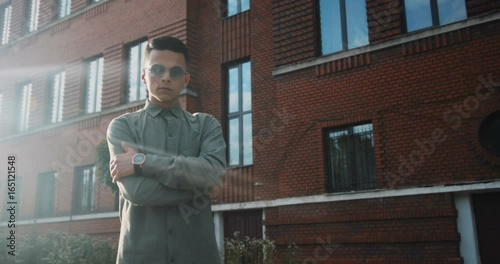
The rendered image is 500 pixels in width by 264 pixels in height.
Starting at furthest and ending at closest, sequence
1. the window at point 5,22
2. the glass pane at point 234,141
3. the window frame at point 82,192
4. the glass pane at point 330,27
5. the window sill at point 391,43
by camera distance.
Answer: the window at point 5,22
the window frame at point 82,192
the glass pane at point 234,141
the glass pane at point 330,27
the window sill at point 391,43

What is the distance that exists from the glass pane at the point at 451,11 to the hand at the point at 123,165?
9523mm

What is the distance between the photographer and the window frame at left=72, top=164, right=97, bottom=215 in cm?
1641

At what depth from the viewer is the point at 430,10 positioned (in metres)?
10.6

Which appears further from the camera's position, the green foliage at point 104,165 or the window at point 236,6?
the window at point 236,6

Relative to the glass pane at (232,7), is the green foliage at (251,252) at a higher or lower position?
lower

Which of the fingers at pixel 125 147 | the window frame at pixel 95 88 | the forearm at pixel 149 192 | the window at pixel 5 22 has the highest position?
the window at pixel 5 22

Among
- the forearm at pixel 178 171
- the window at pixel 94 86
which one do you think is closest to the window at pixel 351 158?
the forearm at pixel 178 171

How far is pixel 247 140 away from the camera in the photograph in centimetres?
1340

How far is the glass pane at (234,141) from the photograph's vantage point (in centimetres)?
1359

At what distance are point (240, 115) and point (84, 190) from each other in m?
6.88

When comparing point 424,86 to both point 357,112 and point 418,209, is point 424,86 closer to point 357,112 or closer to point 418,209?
point 357,112

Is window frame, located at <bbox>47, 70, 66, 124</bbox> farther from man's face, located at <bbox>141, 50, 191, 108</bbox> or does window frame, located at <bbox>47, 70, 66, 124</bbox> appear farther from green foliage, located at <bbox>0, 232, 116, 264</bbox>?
man's face, located at <bbox>141, 50, 191, 108</bbox>

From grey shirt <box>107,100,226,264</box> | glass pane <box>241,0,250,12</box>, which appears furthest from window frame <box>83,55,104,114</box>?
grey shirt <box>107,100,226,264</box>

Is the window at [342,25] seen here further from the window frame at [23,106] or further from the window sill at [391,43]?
the window frame at [23,106]
